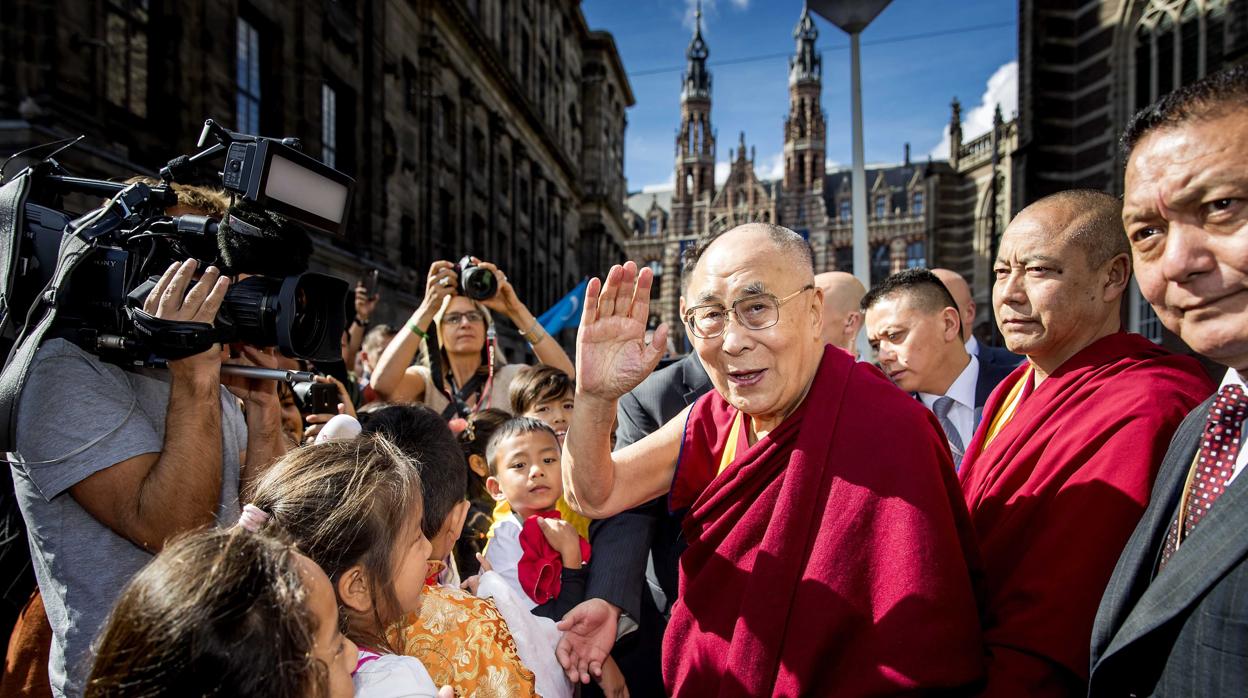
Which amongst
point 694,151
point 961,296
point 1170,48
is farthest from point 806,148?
point 961,296

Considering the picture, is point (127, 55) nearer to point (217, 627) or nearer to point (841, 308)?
point (841, 308)

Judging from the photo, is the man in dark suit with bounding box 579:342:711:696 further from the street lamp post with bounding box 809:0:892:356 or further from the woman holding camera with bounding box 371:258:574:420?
the street lamp post with bounding box 809:0:892:356

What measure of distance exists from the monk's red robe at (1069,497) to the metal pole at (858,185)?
13.1ft

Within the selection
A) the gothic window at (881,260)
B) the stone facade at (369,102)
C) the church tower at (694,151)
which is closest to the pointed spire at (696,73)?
the church tower at (694,151)

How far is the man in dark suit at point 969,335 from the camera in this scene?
417cm

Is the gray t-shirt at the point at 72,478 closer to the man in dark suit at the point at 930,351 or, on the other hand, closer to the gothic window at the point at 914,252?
the man in dark suit at the point at 930,351

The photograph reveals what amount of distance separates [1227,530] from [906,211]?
A: 252ft

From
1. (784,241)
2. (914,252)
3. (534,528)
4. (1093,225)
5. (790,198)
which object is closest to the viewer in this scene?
(784,241)

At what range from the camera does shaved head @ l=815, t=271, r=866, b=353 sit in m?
4.24

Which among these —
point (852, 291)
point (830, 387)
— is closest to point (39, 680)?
point (830, 387)

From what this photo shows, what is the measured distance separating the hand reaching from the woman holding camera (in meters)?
2.07

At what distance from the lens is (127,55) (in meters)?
9.15

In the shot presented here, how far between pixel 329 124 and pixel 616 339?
14.3 metres

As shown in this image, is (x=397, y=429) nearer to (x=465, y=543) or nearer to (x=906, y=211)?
(x=465, y=543)
